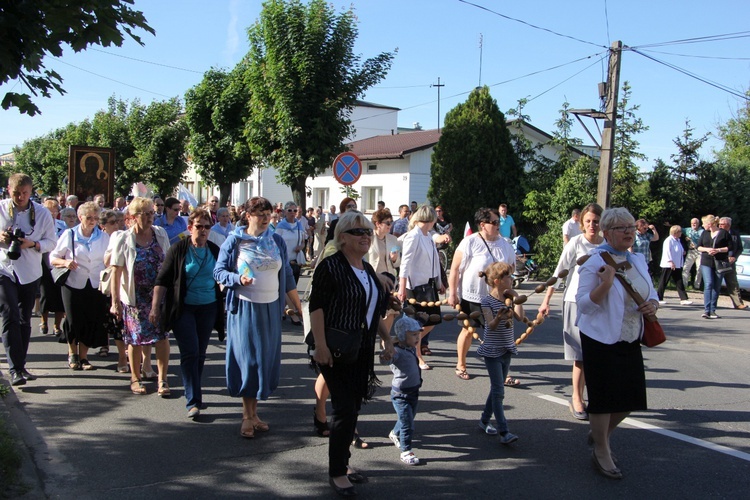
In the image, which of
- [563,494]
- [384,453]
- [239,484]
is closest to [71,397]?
[239,484]

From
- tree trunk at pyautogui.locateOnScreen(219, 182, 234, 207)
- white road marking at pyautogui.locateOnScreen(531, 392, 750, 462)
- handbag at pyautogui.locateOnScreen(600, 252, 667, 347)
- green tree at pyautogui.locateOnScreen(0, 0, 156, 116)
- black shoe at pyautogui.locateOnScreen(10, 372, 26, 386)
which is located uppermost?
tree trunk at pyautogui.locateOnScreen(219, 182, 234, 207)

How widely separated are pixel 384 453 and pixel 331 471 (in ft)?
2.90

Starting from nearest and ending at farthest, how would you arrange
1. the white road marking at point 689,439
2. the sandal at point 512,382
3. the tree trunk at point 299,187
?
the white road marking at point 689,439, the sandal at point 512,382, the tree trunk at point 299,187

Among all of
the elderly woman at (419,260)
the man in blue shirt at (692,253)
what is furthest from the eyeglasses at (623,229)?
the man in blue shirt at (692,253)

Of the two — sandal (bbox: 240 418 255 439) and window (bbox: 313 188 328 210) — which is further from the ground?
window (bbox: 313 188 328 210)

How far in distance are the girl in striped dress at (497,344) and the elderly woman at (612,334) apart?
2.49 ft

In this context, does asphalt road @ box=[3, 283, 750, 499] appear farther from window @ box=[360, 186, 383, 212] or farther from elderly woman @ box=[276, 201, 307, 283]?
window @ box=[360, 186, 383, 212]

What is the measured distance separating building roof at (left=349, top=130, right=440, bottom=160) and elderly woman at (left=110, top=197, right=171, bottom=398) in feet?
68.9

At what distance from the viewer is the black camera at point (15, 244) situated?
258 inches

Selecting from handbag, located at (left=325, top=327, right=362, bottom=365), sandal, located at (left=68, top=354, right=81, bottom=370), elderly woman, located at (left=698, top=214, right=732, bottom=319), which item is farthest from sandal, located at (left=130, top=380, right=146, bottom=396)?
elderly woman, located at (left=698, top=214, right=732, bottom=319)

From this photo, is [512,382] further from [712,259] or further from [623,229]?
[712,259]

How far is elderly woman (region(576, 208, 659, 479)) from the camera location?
4.70 metres

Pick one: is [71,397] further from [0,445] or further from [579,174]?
[579,174]

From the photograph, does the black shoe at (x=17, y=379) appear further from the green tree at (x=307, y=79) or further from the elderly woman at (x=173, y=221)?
the green tree at (x=307, y=79)
